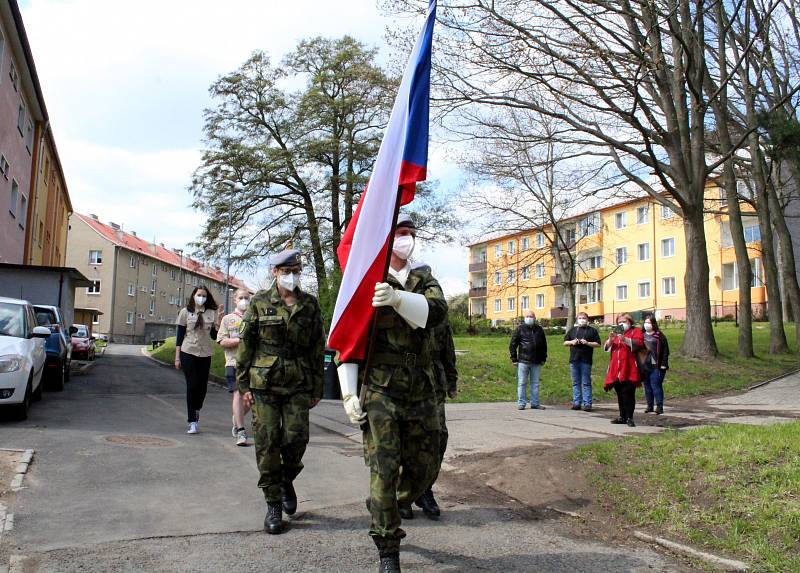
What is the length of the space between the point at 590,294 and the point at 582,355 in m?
49.5

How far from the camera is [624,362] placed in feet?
33.8

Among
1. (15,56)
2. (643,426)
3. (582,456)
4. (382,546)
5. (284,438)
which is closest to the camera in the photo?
(382,546)

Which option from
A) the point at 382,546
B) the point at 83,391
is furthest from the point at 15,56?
the point at 382,546

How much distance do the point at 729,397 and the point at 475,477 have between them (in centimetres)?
1167

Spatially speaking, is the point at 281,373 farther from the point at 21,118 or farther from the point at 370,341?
the point at 21,118

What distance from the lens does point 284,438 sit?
4938mm

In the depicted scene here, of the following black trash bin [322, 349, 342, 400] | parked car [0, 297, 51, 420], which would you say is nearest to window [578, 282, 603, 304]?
black trash bin [322, 349, 342, 400]

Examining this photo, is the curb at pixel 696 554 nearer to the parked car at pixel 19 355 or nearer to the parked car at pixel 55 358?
the parked car at pixel 19 355

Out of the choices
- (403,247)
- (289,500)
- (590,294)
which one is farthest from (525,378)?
(590,294)

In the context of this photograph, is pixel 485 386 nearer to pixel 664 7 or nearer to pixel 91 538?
pixel 664 7

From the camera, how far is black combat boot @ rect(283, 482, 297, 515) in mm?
5039

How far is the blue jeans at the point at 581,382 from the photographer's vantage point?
12727 mm

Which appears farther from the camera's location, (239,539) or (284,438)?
(284,438)

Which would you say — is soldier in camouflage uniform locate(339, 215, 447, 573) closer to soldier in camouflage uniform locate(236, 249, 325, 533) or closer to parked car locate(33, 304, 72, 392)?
soldier in camouflage uniform locate(236, 249, 325, 533)
